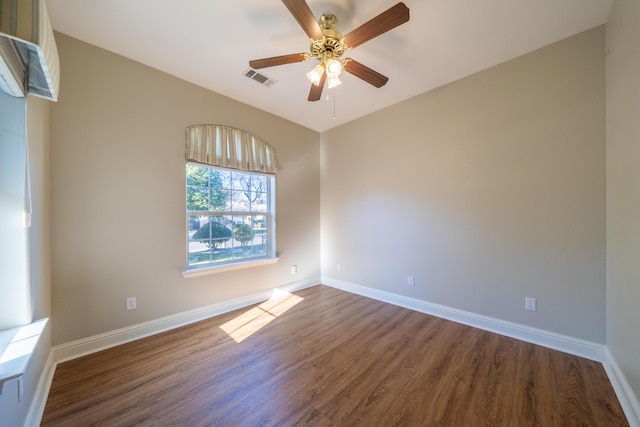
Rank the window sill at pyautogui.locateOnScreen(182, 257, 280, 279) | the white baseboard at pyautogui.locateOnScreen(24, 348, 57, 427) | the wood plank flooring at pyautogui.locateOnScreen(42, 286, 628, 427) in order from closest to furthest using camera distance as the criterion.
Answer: the white baseboard at pyautogui.locateOnScreen(24, 348, 57, 427) < the wood plank flooring at pyautogui.locateOnScreen(42, 286, 628, 427) < the window sill at pyautogui.locateOnScreen(182, 257, 280, 279)

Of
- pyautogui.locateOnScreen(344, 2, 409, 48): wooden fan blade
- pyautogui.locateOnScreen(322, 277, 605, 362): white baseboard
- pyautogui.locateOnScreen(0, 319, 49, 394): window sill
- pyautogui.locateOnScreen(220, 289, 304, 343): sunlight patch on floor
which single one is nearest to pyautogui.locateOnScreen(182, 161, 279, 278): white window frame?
pyautogui.locateOnScreen(220, 289, 304, 343): sunlight patch on floor

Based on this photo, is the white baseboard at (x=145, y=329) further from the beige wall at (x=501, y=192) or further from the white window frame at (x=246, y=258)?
the beige wall at (x=501, y=192)

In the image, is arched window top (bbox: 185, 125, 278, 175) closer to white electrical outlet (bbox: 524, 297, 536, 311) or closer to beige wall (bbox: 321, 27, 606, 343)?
beige wall (bbox: 321, 27, 606, 343)

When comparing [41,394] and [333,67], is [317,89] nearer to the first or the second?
[333,67]

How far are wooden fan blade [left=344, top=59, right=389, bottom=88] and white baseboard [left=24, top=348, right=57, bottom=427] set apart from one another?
3.11 m

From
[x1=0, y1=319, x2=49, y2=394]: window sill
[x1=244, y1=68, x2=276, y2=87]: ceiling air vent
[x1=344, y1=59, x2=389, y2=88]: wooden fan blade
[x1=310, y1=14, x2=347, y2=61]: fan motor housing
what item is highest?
[x1=244, y1=68, x2=276, y2=87]: ceiling air vent

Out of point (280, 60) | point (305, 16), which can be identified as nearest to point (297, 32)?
point (280, 60)

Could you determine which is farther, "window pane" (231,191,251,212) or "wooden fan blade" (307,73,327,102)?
"window pane" (231,191,251,212)

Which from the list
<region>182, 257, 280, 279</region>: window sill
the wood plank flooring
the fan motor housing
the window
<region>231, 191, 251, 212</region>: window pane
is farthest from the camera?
<region>231, 191, 251, 212</region>: window pane

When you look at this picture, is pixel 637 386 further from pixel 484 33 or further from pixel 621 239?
pixel 484 33

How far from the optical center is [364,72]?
80.6 inches

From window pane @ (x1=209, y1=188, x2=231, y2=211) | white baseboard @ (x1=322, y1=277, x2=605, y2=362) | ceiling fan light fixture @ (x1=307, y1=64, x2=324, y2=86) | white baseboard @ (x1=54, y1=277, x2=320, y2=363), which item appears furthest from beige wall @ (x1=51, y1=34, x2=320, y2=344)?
white baseboard @ (x1=322, y1=277, x2=605, y2=362)

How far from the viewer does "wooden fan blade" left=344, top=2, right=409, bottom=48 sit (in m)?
1.40

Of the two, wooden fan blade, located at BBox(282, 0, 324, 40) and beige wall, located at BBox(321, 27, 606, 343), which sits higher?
wooden fan blade, located at BBox(282, 0, 324, 40)
